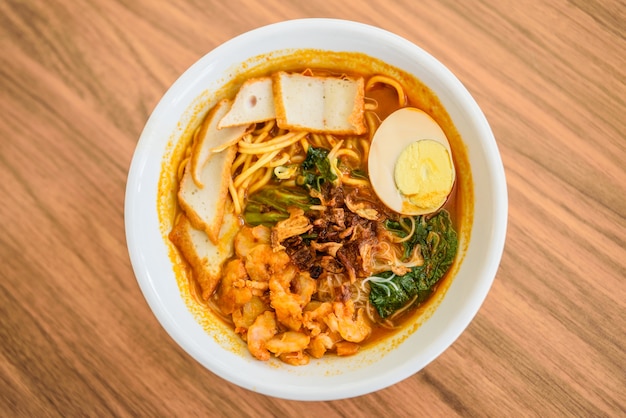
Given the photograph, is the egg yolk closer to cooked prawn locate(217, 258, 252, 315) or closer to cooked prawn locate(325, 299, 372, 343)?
cooked prawn locate(325, 299, 372, 343)

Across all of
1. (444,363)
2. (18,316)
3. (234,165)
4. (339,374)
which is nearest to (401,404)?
(444,363)

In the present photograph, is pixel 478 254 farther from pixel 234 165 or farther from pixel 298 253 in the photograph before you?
pixel 234 165

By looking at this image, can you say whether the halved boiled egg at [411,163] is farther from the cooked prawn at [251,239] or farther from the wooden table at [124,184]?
the cooked prawn at [251,239]

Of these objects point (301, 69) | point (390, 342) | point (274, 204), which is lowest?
point (390, 342)

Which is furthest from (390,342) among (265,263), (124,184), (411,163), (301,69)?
(124,184)

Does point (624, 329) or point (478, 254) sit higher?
point (478, 254)

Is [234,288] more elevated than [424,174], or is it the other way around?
[424,174]

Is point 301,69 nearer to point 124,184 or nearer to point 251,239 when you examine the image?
point 251,239
